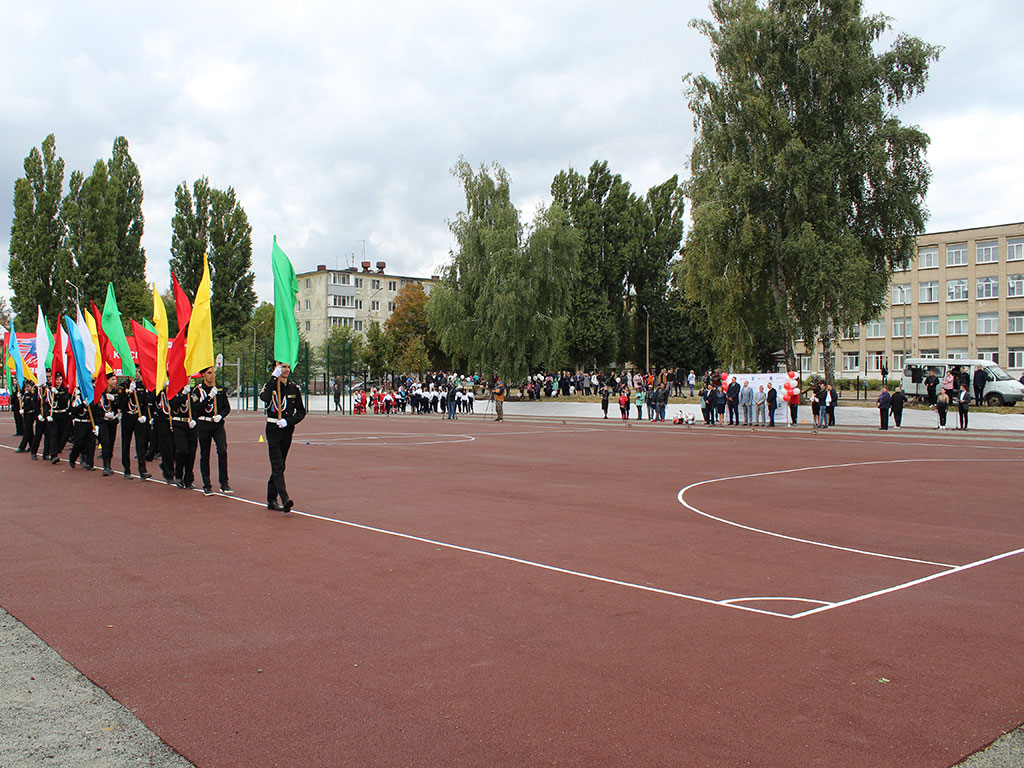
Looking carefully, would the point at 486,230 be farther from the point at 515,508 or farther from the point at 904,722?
the point at 904,722

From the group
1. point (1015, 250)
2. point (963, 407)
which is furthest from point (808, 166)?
point (1015, 250)

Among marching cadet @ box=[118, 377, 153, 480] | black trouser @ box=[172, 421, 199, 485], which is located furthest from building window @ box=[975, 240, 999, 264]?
black trouser @ box=[172, 421, 199, 485]

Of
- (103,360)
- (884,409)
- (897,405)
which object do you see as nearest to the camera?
(103,360)

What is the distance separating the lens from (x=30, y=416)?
20750mm

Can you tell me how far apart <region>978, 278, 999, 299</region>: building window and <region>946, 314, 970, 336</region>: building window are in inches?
94.8

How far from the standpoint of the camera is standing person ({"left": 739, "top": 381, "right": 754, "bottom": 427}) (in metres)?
35.3

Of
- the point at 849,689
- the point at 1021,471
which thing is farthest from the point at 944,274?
the point at 849,689

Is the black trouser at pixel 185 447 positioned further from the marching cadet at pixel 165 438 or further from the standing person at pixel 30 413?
the standing person at pixel 30 413

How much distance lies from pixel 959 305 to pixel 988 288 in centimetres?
279

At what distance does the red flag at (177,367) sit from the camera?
45.9 feet

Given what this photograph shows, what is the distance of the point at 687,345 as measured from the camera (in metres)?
73.3

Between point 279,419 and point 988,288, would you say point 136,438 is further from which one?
point 988,288

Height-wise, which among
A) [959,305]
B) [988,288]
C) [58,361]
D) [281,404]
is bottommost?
[281,404]

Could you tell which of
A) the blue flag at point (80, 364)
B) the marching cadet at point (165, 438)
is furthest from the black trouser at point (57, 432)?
the marching cadet at point (165, 438)
